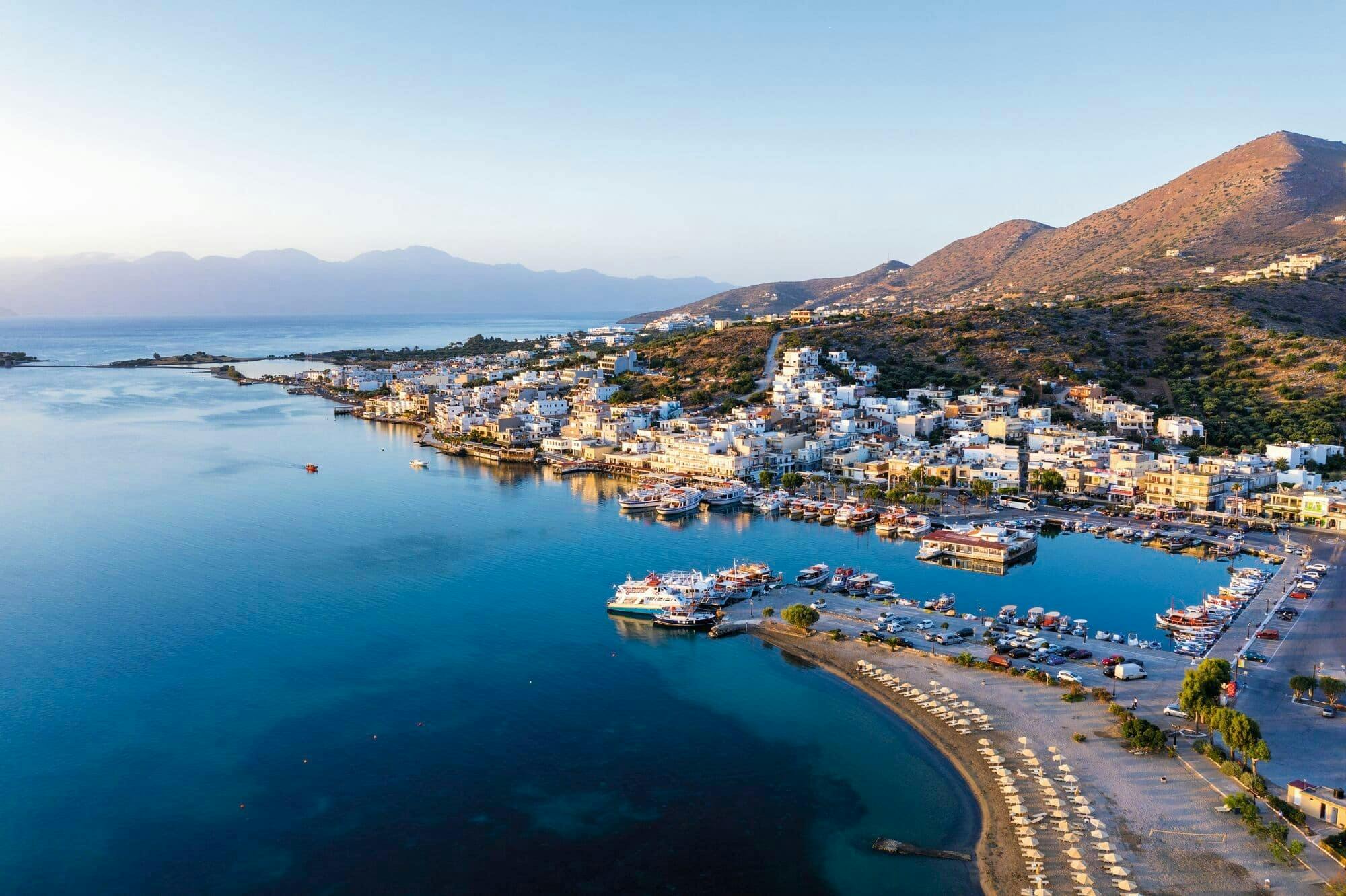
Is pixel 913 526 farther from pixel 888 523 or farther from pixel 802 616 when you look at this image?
pixel 802 616

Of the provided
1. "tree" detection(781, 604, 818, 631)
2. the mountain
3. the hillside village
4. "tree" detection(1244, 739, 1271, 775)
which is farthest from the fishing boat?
the mountain

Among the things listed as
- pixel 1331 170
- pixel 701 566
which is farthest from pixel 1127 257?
pixel 701 566

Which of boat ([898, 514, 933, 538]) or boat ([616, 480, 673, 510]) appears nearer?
boat ([898, 514, 933, 538])

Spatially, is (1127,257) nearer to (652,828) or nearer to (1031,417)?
(1031,417)

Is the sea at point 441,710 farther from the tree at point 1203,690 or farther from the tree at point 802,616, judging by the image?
the tree at point 1203,690

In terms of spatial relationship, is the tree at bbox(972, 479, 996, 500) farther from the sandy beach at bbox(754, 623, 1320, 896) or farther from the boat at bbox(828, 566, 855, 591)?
the sandy beach at bbox(754, 623, 1320, 896)

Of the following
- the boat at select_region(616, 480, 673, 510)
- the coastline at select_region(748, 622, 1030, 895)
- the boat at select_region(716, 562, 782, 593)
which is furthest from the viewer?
the boat at select_region(616, 480, 673, 510)
